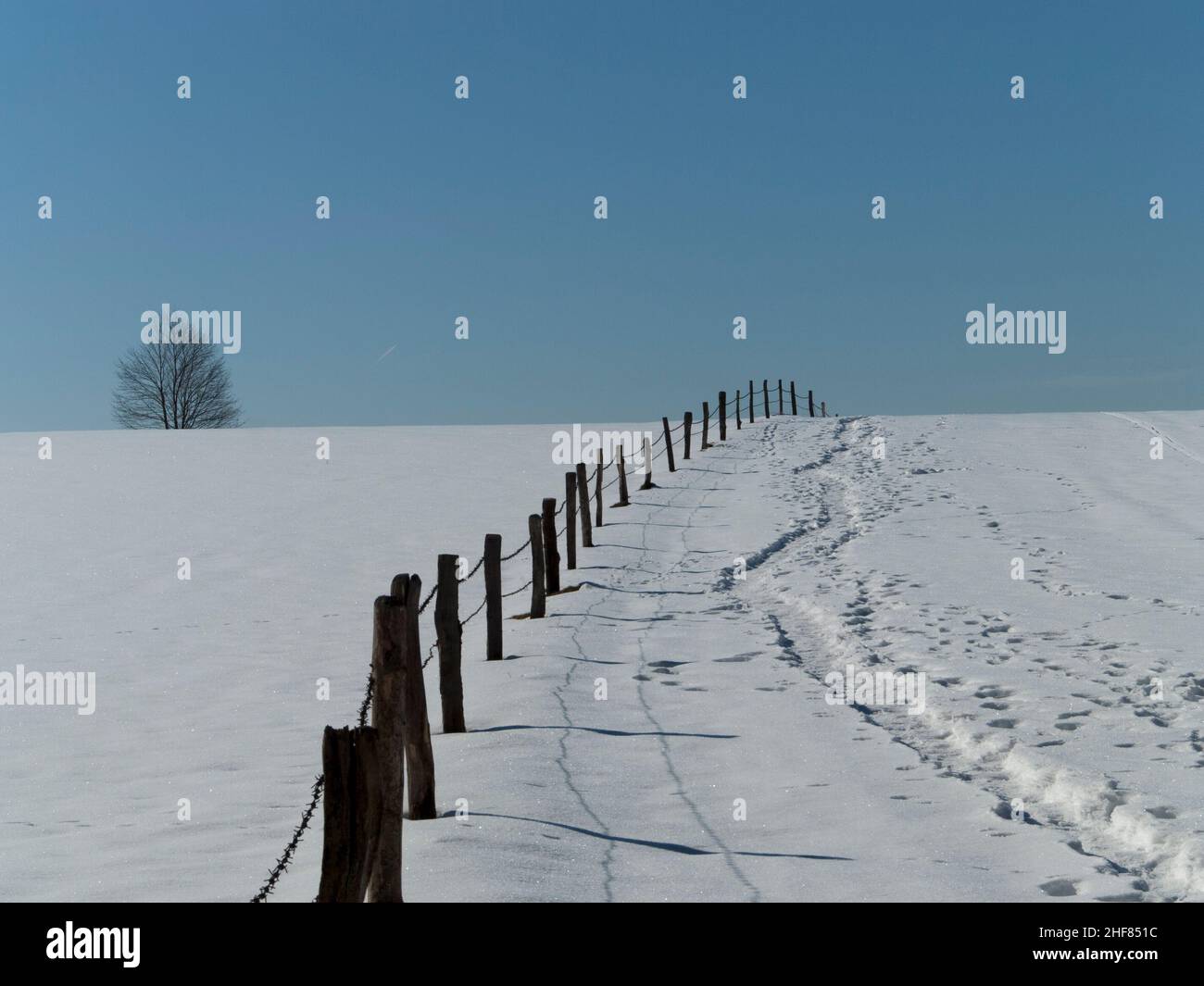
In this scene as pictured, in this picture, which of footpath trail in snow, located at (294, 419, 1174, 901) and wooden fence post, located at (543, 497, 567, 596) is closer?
footpath trail in snow, located at (294, 419, 1174, 901)

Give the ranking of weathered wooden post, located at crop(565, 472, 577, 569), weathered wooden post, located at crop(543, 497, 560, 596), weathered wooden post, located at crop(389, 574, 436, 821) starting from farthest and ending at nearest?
weathered wooden post, located at crop(565, 472, 577, 569) → weathered wooden post, located at crop(543, 497, 560, 596) → weathered wooden post, located at crop(389, 574, 436, 821)

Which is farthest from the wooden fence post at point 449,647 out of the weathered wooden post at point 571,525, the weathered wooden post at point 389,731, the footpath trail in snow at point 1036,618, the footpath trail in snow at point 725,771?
the weathered wooden post at point 571,525

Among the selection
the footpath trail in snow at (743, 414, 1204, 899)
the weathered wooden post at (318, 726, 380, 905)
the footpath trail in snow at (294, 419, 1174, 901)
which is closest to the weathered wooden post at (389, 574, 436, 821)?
the footpath trail in snow at (294, 419, 1174, 901)

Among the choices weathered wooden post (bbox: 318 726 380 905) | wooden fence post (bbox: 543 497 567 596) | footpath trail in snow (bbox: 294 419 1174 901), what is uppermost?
wooden fence post (bbox: 543 497 567 596)

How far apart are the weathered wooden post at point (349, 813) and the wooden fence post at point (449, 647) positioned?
13.4ft

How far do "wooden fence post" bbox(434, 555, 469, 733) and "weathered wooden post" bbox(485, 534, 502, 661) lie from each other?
8.31ft

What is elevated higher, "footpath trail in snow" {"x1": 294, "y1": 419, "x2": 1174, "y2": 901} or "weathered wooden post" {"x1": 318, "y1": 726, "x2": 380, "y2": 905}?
"weathered wooden post" {"x1": 318, "y1": 726, "x2": 380, "y2": 905}

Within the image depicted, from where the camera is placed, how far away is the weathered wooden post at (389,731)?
14.5ft

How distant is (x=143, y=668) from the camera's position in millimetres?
13242

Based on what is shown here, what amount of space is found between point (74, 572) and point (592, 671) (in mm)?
12411

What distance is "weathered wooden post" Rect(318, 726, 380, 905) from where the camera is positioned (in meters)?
4.12

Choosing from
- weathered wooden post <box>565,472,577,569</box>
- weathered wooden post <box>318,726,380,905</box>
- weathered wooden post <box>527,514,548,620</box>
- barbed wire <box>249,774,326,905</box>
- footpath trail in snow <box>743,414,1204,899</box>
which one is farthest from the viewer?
weathered wooden post <box>565,472,577,569</box>

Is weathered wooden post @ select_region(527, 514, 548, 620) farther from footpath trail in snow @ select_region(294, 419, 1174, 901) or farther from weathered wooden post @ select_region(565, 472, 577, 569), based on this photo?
weathered wooden post @ select_region(565, 472, 577, 569)

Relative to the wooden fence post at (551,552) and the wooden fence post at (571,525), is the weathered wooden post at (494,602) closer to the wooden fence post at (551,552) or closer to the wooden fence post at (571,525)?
the wooden fence post at (551,552)
